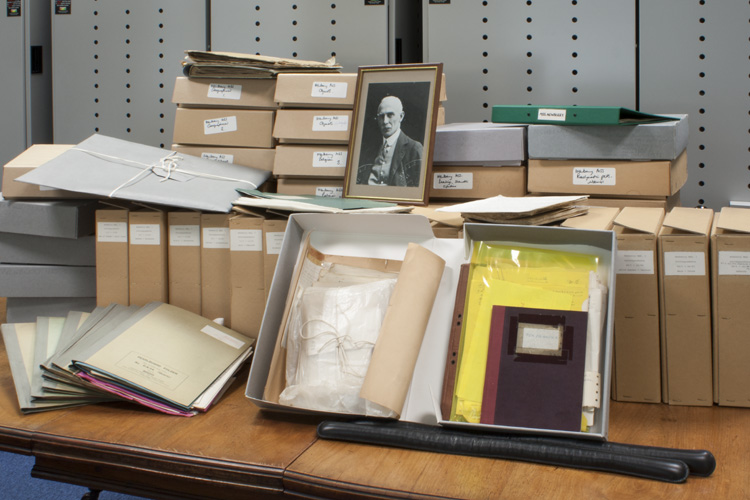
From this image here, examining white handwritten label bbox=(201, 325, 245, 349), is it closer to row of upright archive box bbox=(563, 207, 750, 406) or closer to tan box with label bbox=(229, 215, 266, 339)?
tan box with label bbox=(229, 215, 266, 339)

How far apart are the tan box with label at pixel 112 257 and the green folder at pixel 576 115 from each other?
0.76 meters

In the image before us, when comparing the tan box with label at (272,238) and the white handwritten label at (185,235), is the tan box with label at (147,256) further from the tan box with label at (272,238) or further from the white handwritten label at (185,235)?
the tan box with label at (272,238)

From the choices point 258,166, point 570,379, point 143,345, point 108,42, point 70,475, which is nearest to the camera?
point 570,379

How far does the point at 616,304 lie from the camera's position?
3.26 ft

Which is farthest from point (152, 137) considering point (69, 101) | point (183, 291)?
point (183, 291)

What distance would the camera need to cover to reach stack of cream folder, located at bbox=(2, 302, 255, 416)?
39.4 inches

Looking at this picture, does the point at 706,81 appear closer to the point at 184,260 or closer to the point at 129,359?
the point at 184,260

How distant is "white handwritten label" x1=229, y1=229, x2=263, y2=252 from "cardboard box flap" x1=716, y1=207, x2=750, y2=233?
0.74m

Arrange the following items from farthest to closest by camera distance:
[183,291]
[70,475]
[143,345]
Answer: [183,291] → [143,345] → [70,475]

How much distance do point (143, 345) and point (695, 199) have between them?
4.06ft

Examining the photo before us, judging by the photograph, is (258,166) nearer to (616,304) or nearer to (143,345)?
(143,345)

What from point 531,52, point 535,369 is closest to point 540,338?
point 535,369

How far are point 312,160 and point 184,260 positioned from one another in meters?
0.33

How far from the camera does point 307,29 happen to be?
5.62ft
